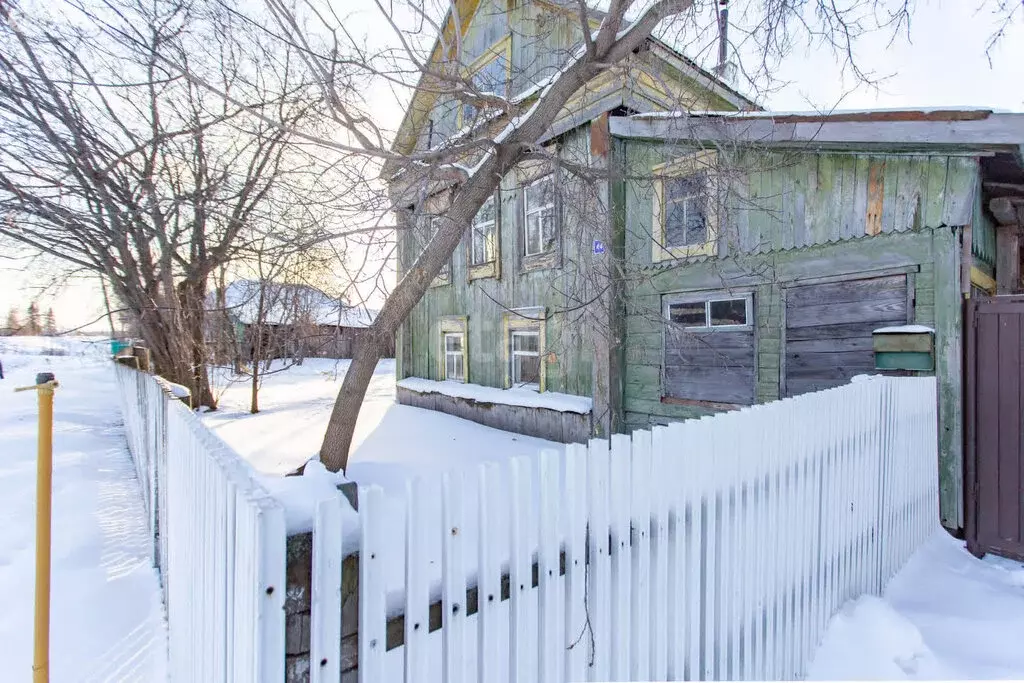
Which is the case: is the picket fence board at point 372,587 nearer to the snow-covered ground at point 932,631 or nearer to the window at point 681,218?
the snow-covered ground at point 932,631

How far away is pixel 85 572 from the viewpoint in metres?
3.78

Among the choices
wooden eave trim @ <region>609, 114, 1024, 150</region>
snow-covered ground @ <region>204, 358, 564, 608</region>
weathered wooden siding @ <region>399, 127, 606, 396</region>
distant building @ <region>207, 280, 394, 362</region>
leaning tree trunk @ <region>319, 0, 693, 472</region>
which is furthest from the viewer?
weathered wooden siding @ <region>399, 127, 606, 396</region>

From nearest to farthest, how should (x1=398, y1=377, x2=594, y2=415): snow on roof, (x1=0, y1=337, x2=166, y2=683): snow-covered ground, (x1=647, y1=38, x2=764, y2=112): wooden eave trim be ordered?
(x1=0, y1=337, x2=166, y2=683): snow-covered ground → (x1=647, y1=38, x2=764, y2=112): wooden eave trim → (x1=398, y1=377, x2=594, y2=415): snow on roof

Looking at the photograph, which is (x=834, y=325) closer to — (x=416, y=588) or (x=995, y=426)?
(x=995, y=426)

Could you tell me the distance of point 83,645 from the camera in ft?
9.53

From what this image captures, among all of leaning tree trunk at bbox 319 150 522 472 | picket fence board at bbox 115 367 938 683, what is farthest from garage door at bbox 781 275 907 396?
leaning tree trunk at bbox 319 150 522 472

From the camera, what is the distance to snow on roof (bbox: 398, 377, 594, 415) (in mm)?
8039

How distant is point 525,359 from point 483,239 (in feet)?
8.82

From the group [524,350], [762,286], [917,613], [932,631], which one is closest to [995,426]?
[917,613]

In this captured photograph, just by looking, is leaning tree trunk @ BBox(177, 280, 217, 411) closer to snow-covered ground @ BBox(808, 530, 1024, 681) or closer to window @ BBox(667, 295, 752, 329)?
window @ BBox(667, 295, 752, 329)

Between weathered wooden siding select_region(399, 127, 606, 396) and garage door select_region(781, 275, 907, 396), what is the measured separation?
8.63ft

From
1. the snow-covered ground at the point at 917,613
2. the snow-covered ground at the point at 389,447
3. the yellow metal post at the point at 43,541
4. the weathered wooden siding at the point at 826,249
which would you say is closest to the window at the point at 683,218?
the weathered wooden siding at the point at 826,249

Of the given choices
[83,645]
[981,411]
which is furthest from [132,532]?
[981,411]

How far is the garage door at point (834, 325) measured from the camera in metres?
5.07
